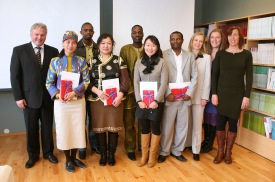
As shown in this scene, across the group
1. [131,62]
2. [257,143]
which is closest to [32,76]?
[131,62]

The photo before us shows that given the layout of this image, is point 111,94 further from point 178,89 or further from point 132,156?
point 132,156

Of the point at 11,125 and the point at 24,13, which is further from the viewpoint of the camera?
the point at 11,125

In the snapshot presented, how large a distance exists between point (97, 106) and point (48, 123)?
660mm

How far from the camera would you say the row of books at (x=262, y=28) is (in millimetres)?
3141

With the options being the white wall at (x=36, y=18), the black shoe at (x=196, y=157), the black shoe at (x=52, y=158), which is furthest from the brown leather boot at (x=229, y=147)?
the white wall at (x=36, y=18)

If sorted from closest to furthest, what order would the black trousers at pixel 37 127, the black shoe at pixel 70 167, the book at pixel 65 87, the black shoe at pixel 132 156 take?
the book at pixel 65 87 → the black shoe at pixel 70 167 → the black trousers at pixel 37 127 → the black shoe at pixel 132 156

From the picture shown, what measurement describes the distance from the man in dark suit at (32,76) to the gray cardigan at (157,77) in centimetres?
97

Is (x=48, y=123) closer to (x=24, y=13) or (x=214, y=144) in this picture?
(x=24, y=13)

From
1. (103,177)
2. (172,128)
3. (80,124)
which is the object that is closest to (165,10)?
(172,128)

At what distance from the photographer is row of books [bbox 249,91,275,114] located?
3.24 m

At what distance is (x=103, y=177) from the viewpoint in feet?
8.82

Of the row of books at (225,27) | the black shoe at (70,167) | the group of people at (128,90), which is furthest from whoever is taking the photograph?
the row of books at (225,27)

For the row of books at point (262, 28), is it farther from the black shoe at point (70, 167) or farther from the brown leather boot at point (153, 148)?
the black shoe at point (70, 167)

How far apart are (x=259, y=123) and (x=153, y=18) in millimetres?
2152
